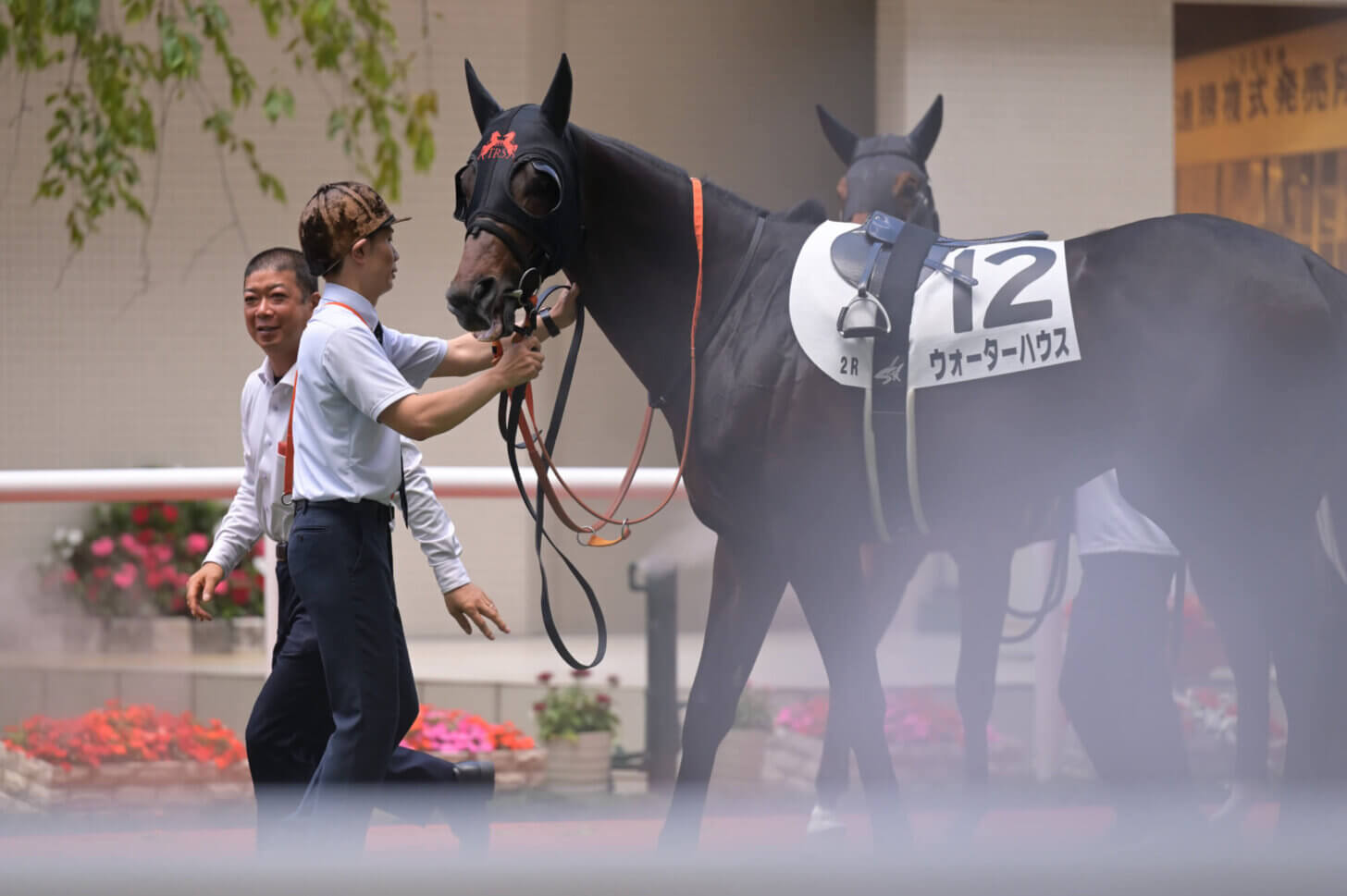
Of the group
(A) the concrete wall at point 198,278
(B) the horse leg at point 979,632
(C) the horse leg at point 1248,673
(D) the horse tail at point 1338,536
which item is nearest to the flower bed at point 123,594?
(B) the horse leg at point 979,632

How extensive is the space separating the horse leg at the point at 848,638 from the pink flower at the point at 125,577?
2.44 meters

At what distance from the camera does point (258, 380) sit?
3.05 metres

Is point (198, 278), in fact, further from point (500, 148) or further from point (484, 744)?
point (500, 148)

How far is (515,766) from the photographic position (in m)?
4.43

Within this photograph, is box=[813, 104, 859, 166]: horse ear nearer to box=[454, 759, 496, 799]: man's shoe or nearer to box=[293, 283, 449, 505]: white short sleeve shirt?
box=[293, 283, 449, 505]: white short sleeve shirt

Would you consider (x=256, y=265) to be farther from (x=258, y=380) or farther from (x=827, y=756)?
(x=827, y=756)

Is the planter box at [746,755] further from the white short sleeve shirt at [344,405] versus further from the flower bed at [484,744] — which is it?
the white short sleeve shirt at [344,405]

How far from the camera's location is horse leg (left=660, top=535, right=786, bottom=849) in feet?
9.52

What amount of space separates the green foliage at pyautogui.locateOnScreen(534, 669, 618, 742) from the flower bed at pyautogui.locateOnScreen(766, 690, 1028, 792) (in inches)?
20.7

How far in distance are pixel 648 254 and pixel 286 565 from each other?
95 centimetres

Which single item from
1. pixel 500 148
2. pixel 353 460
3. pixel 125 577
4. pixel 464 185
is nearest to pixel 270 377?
pixel 353 460

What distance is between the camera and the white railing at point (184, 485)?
12.9 ft

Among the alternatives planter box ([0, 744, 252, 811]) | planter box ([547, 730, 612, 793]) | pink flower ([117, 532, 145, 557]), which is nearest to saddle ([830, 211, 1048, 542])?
planter box ([547, 730, 612, 793])

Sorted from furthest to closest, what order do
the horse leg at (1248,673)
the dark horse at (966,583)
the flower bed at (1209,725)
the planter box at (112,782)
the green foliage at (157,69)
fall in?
the green foliage at (157,69) → the flower bed at (1209,725) → the planter box at (112,782) → the dark horse at (966,583) → the horse leg at (1248,673)
